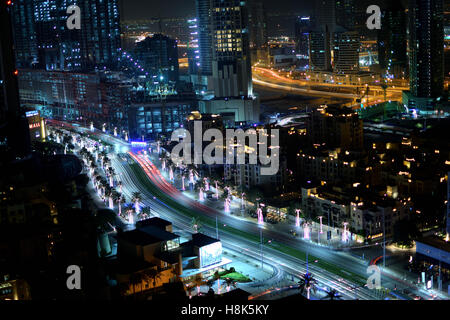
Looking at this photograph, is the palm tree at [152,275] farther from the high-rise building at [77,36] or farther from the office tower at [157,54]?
the high-rise building at [77,36]

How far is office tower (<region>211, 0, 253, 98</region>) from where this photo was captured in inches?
1291

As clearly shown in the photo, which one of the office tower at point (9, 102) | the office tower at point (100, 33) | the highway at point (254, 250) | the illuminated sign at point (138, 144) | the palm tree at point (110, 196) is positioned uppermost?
the office tower at point (100, 33)

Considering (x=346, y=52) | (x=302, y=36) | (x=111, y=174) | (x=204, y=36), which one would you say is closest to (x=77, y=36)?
(x=204, y=36)

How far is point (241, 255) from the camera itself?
45.3 feet

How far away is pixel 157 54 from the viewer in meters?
42.6

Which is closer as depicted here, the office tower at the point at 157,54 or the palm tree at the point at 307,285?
the palm tree at the point at 307,285

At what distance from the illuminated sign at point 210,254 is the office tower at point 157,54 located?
99.9 feet

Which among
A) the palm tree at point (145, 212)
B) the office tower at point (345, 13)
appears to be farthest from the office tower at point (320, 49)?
the palm tree at point (145, 212)

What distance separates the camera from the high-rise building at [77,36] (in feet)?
144

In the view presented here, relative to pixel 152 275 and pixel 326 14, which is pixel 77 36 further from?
pixel 152 275

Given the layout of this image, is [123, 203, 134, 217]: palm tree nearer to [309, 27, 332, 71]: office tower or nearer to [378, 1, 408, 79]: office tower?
[378, 1, 408, 79]: office tower

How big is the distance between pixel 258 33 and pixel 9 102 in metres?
41.1

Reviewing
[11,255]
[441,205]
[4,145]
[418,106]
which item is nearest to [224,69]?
[418,106]

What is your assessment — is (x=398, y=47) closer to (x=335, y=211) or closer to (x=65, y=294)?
(x=335, y=211)
